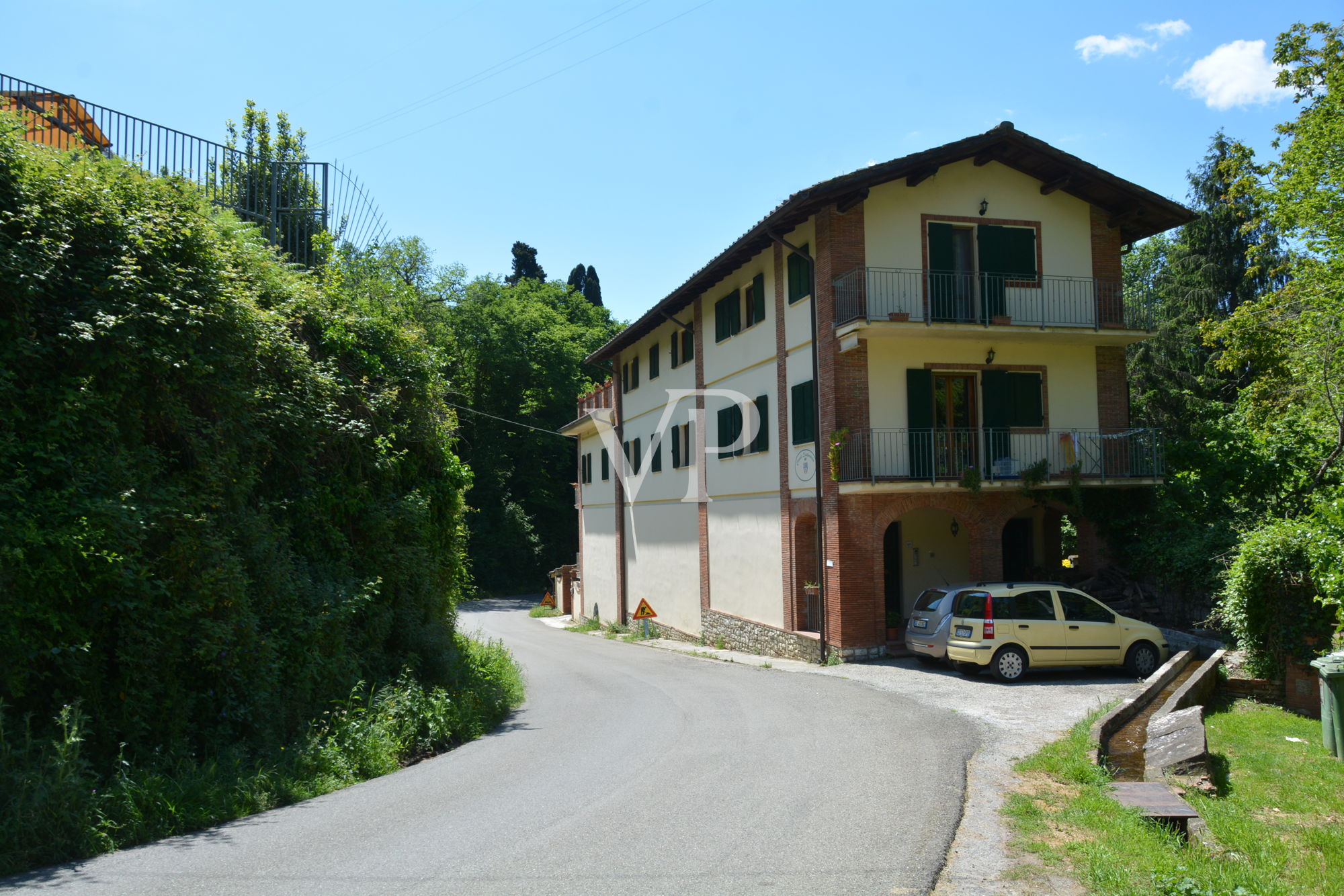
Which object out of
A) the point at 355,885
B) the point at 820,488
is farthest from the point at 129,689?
the point at 820,488

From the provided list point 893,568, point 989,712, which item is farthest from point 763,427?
point 989,712

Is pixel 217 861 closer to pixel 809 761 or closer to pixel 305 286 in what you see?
pixel 809 761

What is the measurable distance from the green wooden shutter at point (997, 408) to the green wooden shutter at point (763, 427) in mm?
4722

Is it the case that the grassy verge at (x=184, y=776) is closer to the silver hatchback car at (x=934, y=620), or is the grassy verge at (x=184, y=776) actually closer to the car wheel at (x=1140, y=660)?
the silver hatchback car at (x=934, y=620)

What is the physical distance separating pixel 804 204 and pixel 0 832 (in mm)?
15838

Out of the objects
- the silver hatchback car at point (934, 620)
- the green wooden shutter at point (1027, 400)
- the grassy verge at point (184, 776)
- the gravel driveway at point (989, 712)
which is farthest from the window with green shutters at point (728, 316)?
the grassy verge at point (184, 776)

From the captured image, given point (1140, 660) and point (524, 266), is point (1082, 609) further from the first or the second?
point (524, 266)

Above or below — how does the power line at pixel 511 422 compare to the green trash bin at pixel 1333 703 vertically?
above

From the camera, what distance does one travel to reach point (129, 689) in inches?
310

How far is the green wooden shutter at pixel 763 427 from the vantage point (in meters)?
21.4

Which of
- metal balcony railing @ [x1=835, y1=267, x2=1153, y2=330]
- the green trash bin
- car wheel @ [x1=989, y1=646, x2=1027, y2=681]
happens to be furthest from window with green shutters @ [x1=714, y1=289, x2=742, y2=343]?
the green trash bin

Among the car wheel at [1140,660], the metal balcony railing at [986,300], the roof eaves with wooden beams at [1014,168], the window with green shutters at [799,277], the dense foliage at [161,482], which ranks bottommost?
the car wheel at [1140,660]

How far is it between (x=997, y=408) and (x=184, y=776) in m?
16.0

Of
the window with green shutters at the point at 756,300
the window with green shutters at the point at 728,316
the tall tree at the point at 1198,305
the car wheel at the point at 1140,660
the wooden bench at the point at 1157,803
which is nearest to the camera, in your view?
the wooden bench at the point at 1157,803
